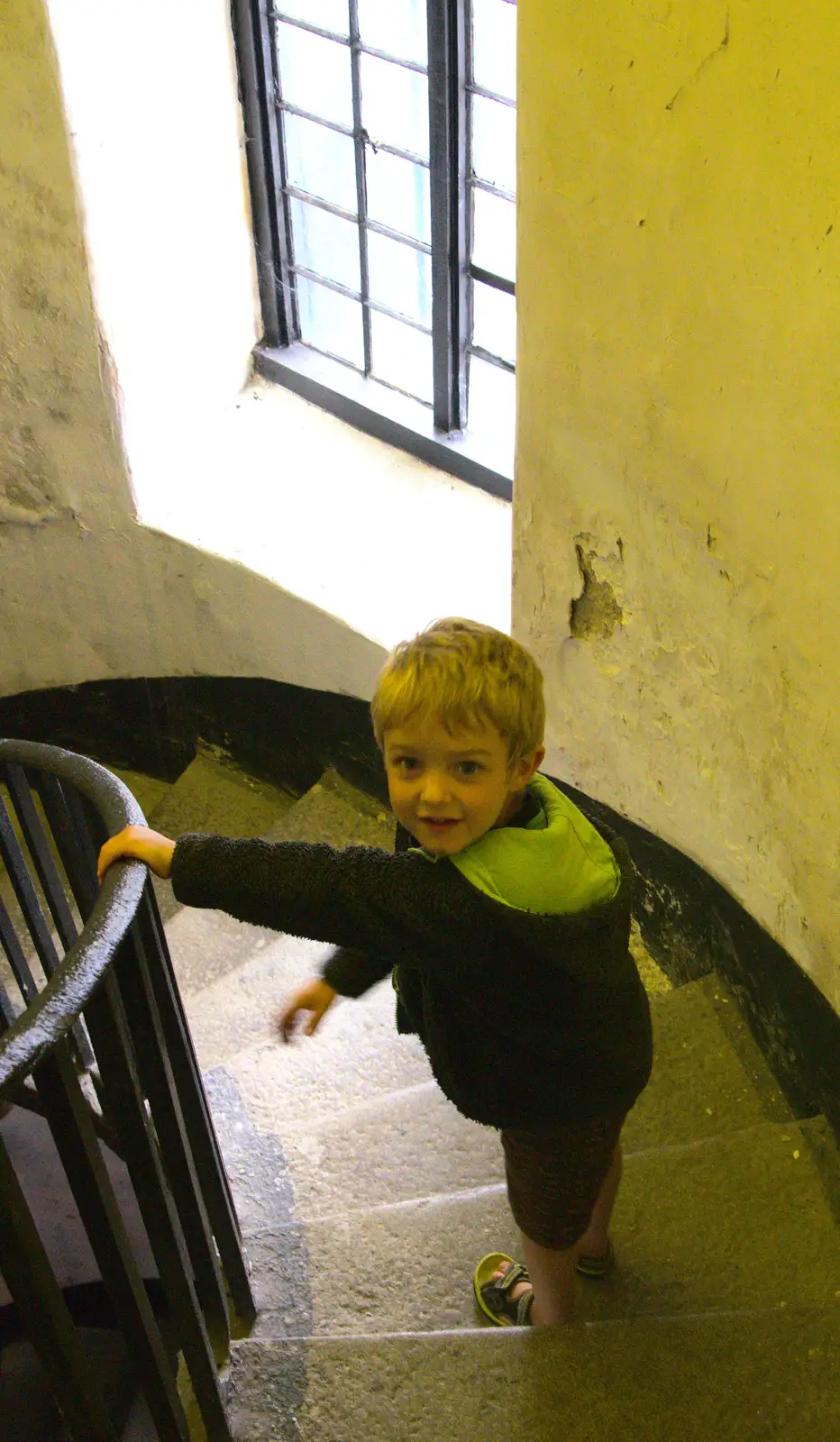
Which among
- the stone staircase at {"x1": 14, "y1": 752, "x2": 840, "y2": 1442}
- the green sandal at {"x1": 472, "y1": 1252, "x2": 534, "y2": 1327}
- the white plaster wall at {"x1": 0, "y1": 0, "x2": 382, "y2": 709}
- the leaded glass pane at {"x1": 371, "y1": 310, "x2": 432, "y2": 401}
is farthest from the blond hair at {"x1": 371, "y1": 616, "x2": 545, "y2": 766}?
the leaded glass pane at {"x1": 371, "y1": 310, "x2": 432, "y2": 401}

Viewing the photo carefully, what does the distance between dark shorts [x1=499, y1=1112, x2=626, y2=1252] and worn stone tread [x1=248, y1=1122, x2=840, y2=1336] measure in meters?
0.32

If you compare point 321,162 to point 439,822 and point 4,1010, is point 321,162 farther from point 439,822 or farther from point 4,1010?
point 439,822

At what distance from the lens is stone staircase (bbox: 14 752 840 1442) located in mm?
1729

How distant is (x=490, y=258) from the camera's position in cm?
299

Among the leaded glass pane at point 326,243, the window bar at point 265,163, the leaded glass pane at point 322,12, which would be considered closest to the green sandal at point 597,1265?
the leaded glass pane at point 326,243

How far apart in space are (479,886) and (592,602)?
1.11 m

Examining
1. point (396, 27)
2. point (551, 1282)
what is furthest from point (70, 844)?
point (396, 27)

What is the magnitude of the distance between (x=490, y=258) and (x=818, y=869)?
164cm

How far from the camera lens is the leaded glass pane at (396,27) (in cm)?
279

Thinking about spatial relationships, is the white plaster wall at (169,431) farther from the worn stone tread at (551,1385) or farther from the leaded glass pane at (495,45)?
the worn stone tread at (551,1385)

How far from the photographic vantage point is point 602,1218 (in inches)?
78.4

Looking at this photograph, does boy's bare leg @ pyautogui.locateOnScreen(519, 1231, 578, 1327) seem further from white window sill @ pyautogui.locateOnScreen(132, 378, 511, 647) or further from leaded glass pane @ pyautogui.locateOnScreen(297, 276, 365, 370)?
leaded glass pane @ pyautogui.locateOnScreen(297, 276, 365, 370)

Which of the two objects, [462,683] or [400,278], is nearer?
[462,683]

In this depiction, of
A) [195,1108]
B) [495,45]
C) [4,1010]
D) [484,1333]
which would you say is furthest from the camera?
[495,45]
